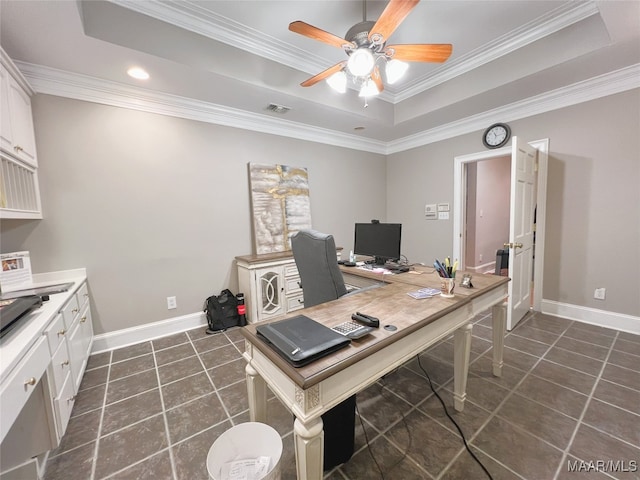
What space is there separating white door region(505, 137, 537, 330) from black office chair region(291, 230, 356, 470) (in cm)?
201

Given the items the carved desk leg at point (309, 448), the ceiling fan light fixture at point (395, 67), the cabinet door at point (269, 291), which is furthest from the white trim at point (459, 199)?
the carved desk leg at point (309, 448)

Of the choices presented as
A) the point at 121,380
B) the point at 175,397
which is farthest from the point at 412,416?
the point at 121,380

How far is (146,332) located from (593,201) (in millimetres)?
5027

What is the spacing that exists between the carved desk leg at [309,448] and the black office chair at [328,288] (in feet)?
1.19

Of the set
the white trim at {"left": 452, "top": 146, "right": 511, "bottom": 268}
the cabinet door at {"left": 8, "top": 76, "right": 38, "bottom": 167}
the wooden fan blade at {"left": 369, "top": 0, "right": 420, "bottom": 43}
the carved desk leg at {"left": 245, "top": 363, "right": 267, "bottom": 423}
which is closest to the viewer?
the carved desk leg at {"left": 245, "top": 363, "right": 267, "bottom": 423}

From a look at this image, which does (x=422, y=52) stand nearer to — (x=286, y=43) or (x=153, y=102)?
(x=286, y=43)

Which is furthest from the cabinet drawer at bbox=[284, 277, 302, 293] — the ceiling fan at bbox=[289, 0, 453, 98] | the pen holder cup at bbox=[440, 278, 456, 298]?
the ceiling fan at bbox=[289, 0, 453, 98]

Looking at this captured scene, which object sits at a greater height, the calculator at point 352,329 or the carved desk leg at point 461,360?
the calculator at point 352,329

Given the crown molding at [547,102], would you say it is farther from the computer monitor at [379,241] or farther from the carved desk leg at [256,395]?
the carved desk leg at [256,395]

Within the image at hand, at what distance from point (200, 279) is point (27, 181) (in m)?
1.64

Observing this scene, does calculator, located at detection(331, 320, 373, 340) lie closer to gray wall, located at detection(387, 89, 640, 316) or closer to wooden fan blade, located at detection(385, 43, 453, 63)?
wooden fan blade, located at detection(385, 43, 453, 63)

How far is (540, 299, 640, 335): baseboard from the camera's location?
2578 millimetres

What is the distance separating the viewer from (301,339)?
3.26 ft

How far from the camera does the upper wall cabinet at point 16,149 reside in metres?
1.68
